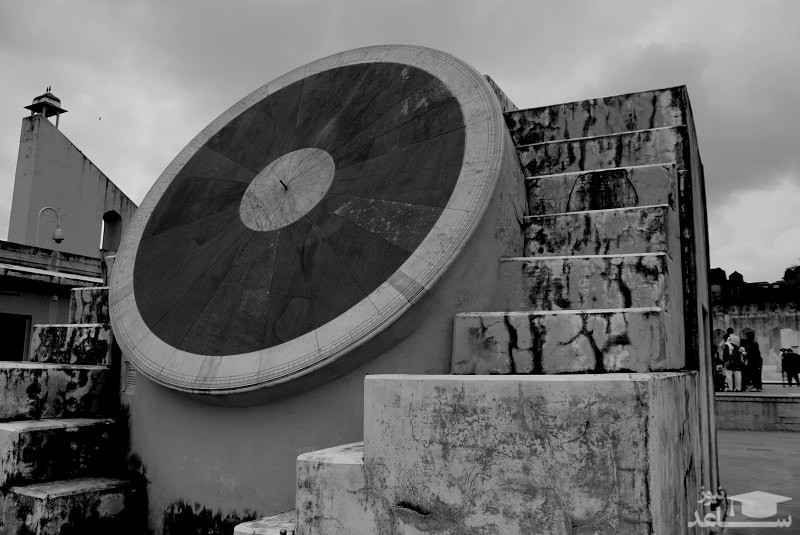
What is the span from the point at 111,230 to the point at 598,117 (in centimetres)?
1633

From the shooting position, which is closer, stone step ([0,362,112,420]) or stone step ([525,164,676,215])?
stone step ([0,362,112,420])

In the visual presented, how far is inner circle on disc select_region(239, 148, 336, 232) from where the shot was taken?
421cm

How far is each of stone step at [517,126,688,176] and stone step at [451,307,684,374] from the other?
188cm

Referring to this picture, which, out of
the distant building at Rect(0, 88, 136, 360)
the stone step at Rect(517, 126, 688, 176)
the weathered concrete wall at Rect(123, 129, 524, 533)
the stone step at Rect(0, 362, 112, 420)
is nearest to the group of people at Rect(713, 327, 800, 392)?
the stone step at Rect(517, 126, 688, 176)

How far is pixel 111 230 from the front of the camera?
17984 millimetres

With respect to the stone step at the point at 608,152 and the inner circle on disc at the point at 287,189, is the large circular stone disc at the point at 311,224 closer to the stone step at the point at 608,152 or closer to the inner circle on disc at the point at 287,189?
the inner circle on disc at the point at 287,189

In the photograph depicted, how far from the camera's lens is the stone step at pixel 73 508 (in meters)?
3.33

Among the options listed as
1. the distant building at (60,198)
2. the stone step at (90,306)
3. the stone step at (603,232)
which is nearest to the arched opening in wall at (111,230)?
the distant building at (60,198)

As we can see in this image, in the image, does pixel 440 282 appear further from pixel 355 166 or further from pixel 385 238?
pixel 355 166

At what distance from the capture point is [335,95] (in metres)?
4.88

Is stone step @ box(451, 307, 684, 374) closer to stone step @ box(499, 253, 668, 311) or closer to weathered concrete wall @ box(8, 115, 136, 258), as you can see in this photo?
stone step @ box(499, 253, 668, 311)

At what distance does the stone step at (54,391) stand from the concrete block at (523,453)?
2797 mm

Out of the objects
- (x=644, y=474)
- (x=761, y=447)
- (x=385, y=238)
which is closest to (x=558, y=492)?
(x=644, y=474)

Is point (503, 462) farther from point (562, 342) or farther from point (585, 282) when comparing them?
point (585, 282)
